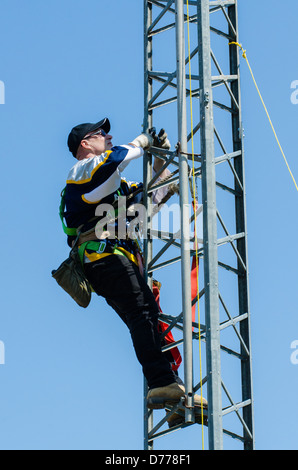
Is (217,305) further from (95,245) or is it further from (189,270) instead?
(95,245)

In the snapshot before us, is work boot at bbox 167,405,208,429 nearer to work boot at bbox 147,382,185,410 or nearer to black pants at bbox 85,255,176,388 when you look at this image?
work boot at bbox 147,382,185,410

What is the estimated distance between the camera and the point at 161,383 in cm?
892

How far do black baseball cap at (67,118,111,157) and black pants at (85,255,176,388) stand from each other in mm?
1132

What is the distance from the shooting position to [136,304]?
9047mm

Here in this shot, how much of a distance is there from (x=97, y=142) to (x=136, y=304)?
1555 mm

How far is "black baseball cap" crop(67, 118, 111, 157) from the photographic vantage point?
972 centimetres

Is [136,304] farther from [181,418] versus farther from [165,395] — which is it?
[181,418]

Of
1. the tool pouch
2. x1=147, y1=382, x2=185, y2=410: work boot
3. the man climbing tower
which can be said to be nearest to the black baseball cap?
the man climbing tower

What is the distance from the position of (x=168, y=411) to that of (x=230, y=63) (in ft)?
9.71

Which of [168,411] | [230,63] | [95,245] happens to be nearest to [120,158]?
[95,245]

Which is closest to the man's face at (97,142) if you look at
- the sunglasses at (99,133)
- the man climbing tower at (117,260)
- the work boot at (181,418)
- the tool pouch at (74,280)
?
the sunglasses at (99,133)

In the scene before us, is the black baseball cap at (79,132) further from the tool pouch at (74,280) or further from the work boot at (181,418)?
the work boot at (181,418)
